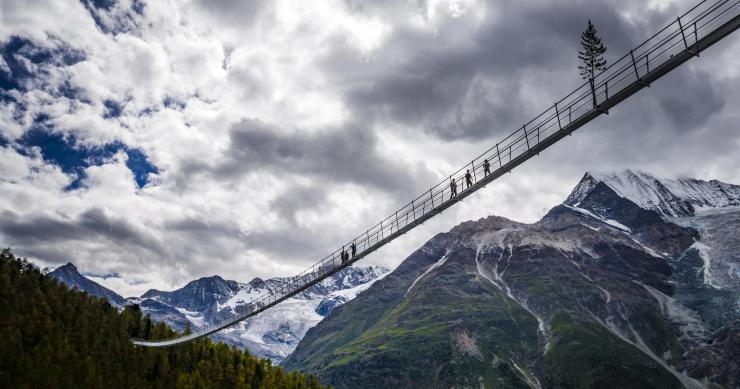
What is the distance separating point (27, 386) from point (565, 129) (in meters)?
91.4

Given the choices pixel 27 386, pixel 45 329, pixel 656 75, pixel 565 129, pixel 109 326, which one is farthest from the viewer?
pixel 109 326

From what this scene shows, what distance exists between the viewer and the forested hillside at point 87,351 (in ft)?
323

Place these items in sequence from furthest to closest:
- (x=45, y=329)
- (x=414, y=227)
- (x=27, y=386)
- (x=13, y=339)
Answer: (x=45, y=329)
(x=13, y=339)
(x=27, y=386)
(x=414, y=227)

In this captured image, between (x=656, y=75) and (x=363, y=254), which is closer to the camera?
(x=656, y=75)

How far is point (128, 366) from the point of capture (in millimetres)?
115500

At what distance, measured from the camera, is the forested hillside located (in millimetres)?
98438

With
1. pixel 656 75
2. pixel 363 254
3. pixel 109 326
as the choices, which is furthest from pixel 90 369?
pixel 656 75

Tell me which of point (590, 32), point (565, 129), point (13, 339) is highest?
point (590, 32)

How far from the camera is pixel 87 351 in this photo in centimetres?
11175

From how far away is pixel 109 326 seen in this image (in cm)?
12456

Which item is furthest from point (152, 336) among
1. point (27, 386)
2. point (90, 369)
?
point (27, 386)

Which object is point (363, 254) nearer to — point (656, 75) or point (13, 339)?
point (656, 75)

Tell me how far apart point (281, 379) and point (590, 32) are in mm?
125800

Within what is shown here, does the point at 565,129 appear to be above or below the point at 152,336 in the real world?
above
